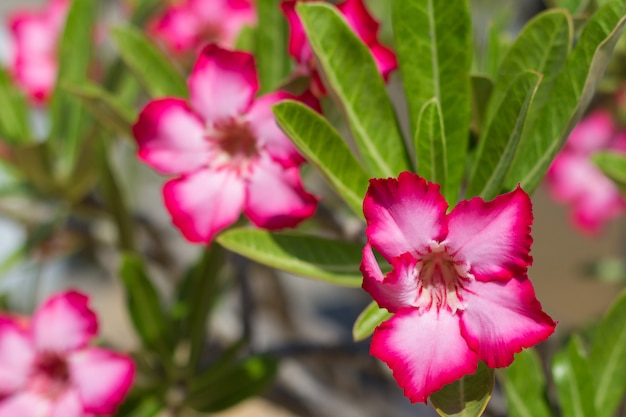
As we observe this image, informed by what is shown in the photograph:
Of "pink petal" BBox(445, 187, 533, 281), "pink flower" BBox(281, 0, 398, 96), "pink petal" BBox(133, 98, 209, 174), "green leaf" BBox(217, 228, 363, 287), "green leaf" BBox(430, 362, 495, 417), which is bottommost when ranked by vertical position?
"green leaf" BBox(430, 362, 495, 417)

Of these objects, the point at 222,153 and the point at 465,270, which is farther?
the point at 222,153

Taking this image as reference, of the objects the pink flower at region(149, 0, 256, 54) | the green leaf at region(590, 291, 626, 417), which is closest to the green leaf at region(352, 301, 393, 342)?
the green leaf at region(590, 291, 626, 417)

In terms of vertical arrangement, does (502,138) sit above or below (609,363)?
above

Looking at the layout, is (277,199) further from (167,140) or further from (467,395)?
(467,395)

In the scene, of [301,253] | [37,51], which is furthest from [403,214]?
[37,51]

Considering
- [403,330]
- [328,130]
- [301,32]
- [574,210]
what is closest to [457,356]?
[403,330]

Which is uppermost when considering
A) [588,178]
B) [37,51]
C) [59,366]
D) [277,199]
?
[277,199]

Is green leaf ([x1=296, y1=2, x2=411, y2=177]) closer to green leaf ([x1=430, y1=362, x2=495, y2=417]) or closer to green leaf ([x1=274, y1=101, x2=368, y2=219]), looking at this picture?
green leaf ([x1=274, y1=101, x2=368, y2=219])

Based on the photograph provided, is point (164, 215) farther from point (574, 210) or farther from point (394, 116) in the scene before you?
point (394, 116)
